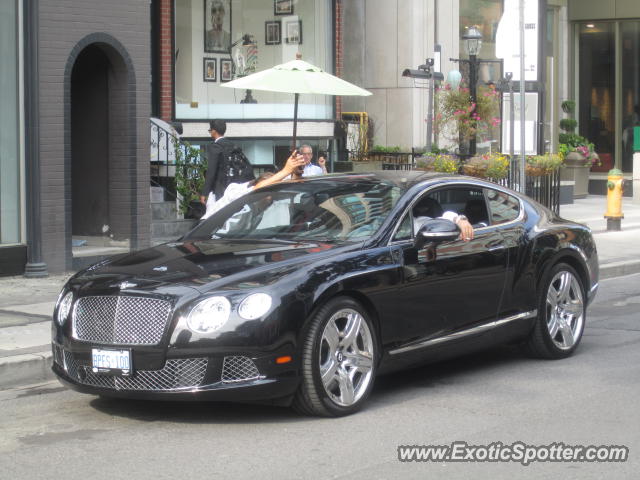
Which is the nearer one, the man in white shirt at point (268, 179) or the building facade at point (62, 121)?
the man in white shirt at point (268, 179)

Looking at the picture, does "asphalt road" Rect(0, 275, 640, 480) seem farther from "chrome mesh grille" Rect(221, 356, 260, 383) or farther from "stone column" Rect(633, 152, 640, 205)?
"stone column" Rect(633, 152, 640, 205)

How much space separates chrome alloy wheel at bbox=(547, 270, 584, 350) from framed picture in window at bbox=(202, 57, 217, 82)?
11.8 meters

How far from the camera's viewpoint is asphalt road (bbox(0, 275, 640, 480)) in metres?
5.85

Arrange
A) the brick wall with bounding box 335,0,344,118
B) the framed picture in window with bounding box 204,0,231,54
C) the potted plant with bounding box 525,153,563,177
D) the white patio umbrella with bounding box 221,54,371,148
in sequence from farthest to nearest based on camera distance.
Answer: the brick wall with bounding box 335,0,344,118 → the framed picture in window with bounding box 204,0,231,54 → the potted plant with bounding box 525,153,563,177 → the white patio umbrella with bounding box 221,54,371,148

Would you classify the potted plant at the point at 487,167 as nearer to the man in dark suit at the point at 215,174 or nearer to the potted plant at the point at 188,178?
the potted plant at the point at 188,178

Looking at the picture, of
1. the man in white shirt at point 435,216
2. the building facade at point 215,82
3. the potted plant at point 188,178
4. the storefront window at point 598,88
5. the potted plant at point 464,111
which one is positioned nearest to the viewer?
the man in white shirt at point 435,216

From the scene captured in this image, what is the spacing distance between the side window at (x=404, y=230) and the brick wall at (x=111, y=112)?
685 centimetres

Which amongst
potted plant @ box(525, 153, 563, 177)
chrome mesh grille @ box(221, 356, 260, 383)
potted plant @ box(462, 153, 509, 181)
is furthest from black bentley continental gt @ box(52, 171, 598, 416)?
potted plant @ box(525, 153, 563, 177)

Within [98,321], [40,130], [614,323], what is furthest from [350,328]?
[40,130]

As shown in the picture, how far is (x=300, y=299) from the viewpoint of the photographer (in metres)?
6.68

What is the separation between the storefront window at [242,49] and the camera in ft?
63.6

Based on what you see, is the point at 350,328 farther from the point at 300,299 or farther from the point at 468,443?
the point at 468,443

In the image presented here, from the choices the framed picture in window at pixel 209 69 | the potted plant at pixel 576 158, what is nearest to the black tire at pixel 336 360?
the framed picture in window at pixel 209 69

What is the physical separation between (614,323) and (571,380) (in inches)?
117
